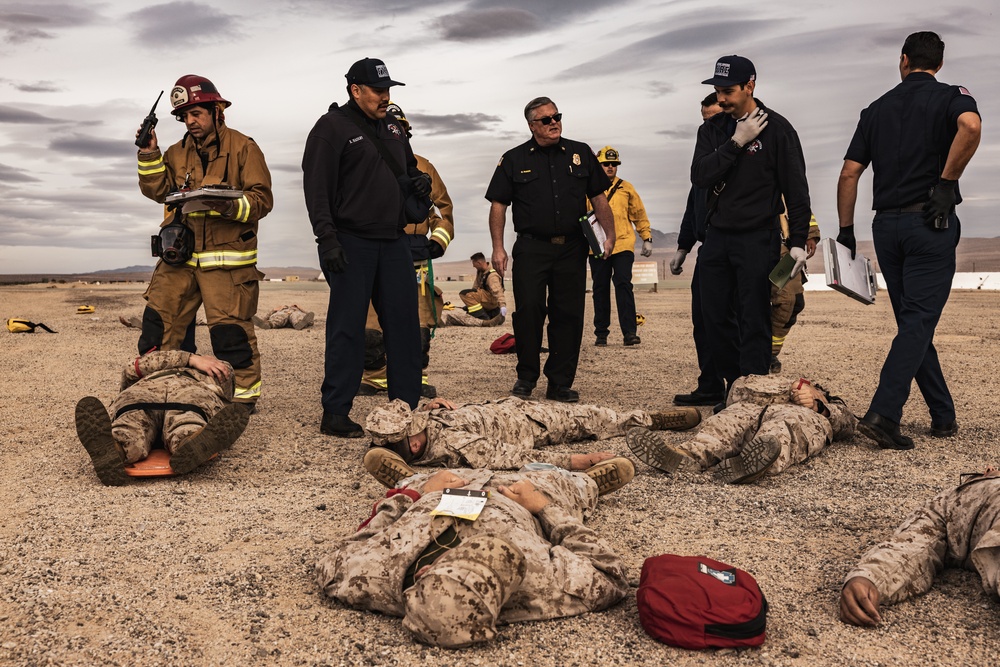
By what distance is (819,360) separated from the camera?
32.9 feet

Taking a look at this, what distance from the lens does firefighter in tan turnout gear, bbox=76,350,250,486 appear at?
15.4 feet

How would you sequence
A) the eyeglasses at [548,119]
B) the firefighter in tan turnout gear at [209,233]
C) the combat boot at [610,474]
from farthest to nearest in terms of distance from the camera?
the eyeglasses at [548,119] < the firefighter in tan turnout gear at [209,233] < the combat boot at [610,474]

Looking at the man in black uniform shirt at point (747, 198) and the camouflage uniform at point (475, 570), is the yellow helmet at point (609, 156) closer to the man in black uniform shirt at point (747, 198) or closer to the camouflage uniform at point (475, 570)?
the man in black uniform shirt at point (747, 198)

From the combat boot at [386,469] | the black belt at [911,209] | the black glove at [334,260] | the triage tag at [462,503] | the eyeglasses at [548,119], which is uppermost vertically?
the eyeglasses at [548,119]

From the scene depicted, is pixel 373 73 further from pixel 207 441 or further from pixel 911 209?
pixel 911 209

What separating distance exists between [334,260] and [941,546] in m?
3.90

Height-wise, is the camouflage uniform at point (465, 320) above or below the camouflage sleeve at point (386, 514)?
below

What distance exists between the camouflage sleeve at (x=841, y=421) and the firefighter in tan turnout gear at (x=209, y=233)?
4028mm

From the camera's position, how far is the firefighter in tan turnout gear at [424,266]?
8.02 m

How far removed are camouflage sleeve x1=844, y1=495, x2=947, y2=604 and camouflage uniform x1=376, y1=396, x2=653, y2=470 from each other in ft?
5.46

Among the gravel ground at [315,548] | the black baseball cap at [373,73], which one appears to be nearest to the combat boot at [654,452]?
the gravel ground at [315,548]

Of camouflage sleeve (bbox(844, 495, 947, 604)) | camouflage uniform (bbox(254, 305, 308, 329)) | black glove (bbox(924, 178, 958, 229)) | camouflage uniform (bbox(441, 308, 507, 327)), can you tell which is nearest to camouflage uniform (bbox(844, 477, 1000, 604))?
camouflage sleeve (bbox(844, 495, 947, 604))

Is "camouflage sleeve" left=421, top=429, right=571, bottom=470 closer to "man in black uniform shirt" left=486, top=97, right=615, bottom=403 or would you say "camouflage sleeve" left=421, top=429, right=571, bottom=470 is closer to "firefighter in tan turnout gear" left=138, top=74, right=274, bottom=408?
"firefighter in tan turnout gear" left=138, top=74, right=274, bottom=408

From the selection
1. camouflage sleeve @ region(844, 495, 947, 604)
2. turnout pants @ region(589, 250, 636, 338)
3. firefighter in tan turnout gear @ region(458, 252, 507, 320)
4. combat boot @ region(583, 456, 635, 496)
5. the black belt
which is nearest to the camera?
camouflage sleeve @ region(844, 495, 947, 604)
